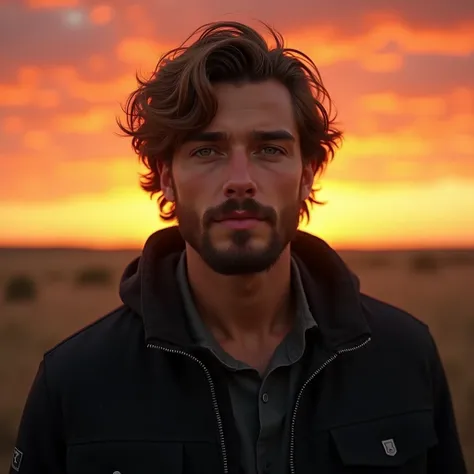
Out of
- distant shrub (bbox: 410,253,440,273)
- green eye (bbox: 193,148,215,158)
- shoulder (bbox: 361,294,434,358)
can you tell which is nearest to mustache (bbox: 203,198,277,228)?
green eye (bbox: 193,148,215,158)

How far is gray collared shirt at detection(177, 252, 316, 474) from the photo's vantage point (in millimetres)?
3373

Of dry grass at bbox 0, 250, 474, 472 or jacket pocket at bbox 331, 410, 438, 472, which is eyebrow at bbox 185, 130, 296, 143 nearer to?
jacket pocket at bbox 331, 410, 438, 472

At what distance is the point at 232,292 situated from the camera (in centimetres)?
365

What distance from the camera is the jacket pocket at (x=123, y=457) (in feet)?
11.0

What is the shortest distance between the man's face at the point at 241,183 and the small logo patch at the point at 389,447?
78cm

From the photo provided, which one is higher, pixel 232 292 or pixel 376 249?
pixel 376 249

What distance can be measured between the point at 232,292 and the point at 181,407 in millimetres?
484

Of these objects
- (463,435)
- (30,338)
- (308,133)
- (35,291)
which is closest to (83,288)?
(35,291)

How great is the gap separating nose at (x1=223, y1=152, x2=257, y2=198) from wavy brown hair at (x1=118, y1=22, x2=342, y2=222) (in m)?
0.19

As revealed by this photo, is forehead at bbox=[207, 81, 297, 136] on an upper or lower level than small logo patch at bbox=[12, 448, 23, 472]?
upper

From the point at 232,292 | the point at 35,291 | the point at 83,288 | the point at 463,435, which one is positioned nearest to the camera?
the point at 232,292

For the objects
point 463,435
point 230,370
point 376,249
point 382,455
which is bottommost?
point 382,455

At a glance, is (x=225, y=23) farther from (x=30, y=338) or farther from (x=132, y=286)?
(x=30, y=338)

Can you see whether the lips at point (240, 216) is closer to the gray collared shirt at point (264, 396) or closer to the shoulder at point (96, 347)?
the gray collared shirt at point (264, 396)
